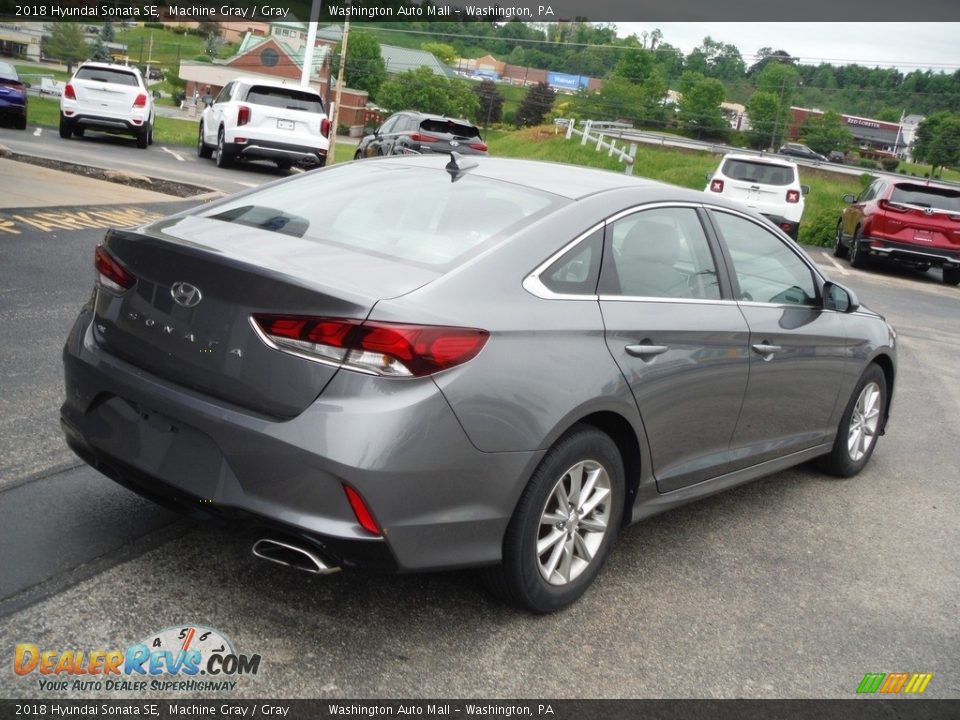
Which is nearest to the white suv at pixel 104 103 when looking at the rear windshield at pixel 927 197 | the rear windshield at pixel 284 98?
the rear windshield at pixel 284 98

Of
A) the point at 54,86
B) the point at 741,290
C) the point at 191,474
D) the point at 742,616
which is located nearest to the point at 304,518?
the point at 191,474

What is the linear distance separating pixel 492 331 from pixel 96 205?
9.25 meters

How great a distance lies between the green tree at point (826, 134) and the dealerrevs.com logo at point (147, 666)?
10307 cm

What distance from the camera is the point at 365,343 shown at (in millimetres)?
3137

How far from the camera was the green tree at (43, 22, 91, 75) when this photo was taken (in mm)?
135125

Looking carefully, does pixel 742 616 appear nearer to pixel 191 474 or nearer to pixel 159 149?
pixel 191 474

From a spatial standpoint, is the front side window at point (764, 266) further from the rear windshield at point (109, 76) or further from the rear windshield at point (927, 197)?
the rear windshield at point (109, 76)

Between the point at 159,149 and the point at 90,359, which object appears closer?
the point at 90,359

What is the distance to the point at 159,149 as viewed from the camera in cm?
2388

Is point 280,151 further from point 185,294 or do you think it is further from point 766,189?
point 185,294

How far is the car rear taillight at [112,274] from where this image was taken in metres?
3.60

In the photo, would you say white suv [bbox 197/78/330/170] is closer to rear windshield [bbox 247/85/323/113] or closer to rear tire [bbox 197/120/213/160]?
rear windshield [bbox 247/85/323/113]

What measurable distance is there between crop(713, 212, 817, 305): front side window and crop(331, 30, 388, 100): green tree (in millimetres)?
89437

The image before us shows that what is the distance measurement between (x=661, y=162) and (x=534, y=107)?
46.6 meters
